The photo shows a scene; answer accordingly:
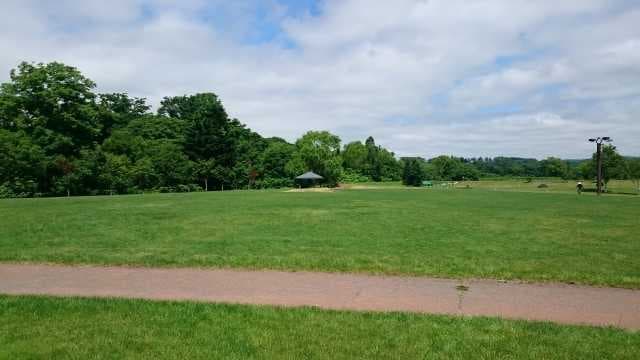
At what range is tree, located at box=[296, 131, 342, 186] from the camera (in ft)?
281

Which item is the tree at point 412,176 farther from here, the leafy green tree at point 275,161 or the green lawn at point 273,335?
the green lawn at point 273,335

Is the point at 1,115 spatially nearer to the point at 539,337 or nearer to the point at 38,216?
the point at 38,216

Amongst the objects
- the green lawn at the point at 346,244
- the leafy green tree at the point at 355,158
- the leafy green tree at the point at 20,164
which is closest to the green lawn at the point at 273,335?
the green lawn at the point at 346,244

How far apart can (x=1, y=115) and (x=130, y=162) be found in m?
13.2

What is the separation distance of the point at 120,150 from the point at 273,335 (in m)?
58.3

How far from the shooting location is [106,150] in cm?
5747

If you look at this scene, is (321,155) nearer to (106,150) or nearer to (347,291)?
(106,150)

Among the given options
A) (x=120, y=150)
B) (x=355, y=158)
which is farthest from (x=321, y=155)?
(x=355, y=158)

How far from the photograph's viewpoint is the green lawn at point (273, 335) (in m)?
5.13

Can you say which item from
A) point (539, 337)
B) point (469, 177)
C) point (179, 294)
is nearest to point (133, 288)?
point (179, 294)

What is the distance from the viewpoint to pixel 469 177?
13225cm

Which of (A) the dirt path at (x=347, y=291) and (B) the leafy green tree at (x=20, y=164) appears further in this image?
(B) the leafy green tree at (x=20, y=164)

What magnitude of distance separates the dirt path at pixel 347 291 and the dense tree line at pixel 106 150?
44.0 metres

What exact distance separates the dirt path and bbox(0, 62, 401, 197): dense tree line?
44.0 meters
